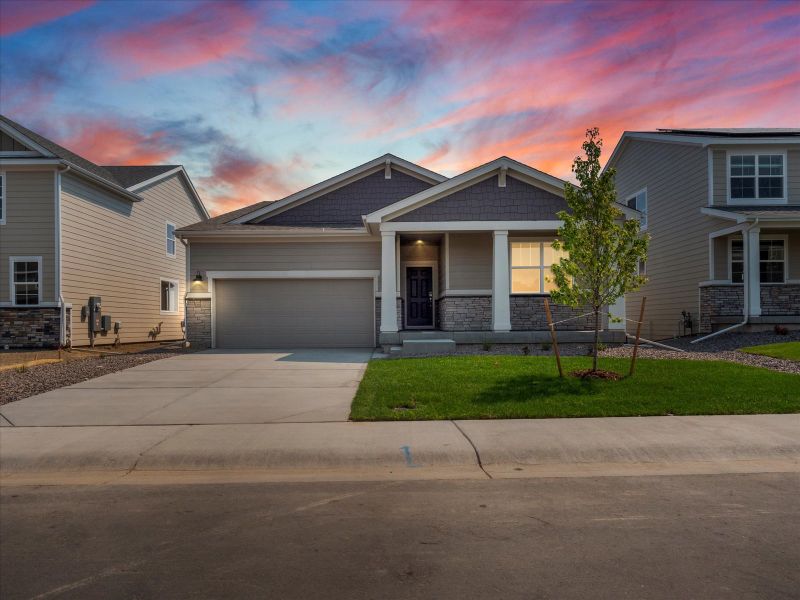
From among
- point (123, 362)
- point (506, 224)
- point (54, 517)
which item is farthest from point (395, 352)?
point (54, 517)

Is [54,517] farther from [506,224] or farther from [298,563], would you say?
[506,224]

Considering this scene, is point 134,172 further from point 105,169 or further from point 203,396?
point 203,396

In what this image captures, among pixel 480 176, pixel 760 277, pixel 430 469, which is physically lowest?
pixel 430 469

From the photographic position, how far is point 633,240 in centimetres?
1063

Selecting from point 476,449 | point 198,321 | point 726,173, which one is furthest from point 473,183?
point 476,449

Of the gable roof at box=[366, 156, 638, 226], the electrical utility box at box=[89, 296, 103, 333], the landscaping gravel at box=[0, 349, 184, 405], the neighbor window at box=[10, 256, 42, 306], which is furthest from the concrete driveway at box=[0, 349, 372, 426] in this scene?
the neighbor window at box=[10, 256, 42, 306]

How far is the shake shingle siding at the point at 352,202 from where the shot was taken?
836 inches

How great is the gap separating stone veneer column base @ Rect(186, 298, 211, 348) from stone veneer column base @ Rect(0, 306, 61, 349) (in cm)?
374

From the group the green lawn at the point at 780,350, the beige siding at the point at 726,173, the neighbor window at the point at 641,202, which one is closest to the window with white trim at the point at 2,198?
the green lawn at the point at 780,350

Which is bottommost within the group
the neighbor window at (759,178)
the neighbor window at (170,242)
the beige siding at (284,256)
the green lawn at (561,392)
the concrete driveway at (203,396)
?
the concrete driveway at (203,396)

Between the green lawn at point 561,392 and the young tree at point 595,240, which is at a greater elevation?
the young tree at point 595,240

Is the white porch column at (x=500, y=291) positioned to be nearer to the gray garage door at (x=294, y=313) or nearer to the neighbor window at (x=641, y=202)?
the gray garage door at (x=294, y=313)

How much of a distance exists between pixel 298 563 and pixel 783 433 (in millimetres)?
6307

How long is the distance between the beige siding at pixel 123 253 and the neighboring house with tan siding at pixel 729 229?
20224mm
